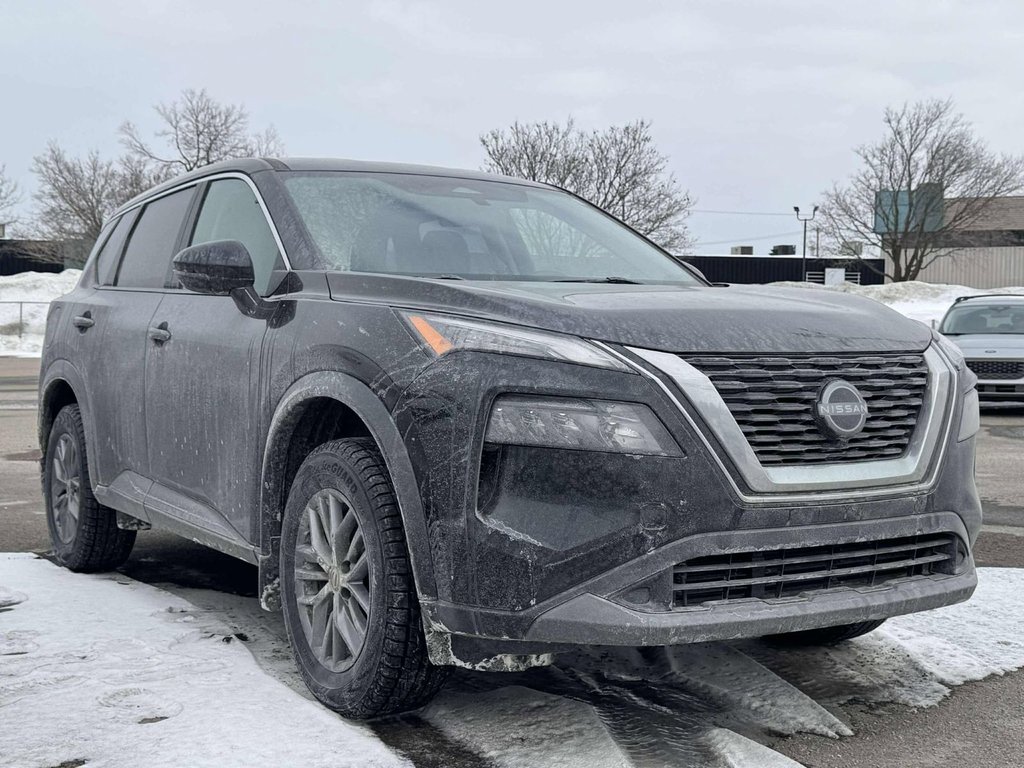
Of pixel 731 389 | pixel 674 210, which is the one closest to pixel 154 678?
pixel 731 389

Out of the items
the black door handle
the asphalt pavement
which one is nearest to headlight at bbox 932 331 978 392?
the asphalt pavement

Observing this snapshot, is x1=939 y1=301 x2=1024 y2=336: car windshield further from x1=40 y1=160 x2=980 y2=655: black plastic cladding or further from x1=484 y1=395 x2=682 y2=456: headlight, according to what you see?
x1=484 y1=395 x2=682 y2=456: headlight

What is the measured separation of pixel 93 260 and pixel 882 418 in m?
4.22

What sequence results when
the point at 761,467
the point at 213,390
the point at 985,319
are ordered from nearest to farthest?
the point at 761,467 → the point at 213,390 → the point at 985,319

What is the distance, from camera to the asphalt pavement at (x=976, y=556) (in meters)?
3.37

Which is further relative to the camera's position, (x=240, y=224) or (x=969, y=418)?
(x=240, y=224)

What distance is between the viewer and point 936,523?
3.46 metres

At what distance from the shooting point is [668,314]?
3320 mm

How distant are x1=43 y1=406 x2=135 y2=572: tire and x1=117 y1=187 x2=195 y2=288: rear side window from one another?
0.75m

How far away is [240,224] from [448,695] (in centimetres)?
198

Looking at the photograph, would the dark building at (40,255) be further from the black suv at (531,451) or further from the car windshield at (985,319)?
the black suv at (531,451)

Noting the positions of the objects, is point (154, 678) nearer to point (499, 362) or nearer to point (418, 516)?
point (418, 516)

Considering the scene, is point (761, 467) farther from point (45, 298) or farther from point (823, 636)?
point (45, 298)

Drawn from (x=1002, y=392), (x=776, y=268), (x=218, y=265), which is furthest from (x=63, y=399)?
(x=776, y=268)
